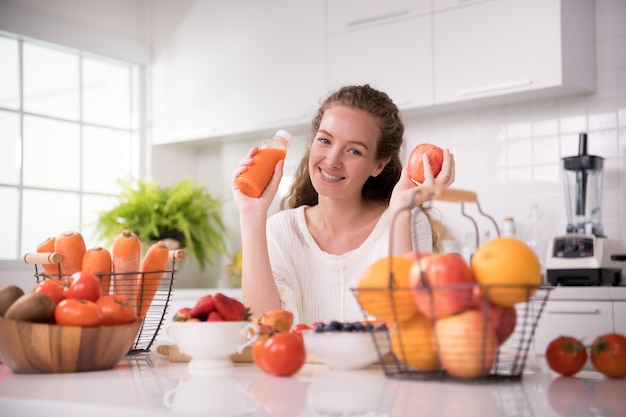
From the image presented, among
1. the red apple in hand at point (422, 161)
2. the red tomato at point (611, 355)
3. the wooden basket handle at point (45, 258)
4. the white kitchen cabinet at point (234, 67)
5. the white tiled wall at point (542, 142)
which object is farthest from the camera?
the white kitchen cabinet at point (234, 67)

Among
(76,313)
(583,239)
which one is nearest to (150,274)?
(76,313)

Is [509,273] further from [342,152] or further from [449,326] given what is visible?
[342,152]

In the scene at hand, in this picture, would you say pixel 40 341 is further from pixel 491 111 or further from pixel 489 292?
pixel 491 111

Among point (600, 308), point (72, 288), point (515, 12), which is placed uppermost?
point (515, 12)

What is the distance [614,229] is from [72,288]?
2.65 meters

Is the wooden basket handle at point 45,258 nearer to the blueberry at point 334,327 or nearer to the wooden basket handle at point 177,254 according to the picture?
the wooden basket handle at point 177,254

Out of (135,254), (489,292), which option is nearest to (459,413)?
(489,292)

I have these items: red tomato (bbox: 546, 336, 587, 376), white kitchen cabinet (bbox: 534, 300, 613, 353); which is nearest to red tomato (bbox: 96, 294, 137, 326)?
red tomato (bbox: 546, 336, 587, 376)

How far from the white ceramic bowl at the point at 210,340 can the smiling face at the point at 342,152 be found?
3.11ft

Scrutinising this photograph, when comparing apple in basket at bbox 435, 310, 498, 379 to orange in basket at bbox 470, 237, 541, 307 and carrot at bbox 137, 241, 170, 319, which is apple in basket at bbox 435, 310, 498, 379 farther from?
carrot at bbox 137, 241, 170, 319

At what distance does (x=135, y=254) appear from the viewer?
154 centimetres

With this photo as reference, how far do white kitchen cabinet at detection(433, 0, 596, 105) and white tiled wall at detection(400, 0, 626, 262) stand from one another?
0.31ft

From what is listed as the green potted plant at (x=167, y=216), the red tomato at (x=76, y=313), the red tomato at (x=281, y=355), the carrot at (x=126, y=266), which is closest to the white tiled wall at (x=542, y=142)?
the green potted plant at (x=167, y=216)

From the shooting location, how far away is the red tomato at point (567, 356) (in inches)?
46.6
